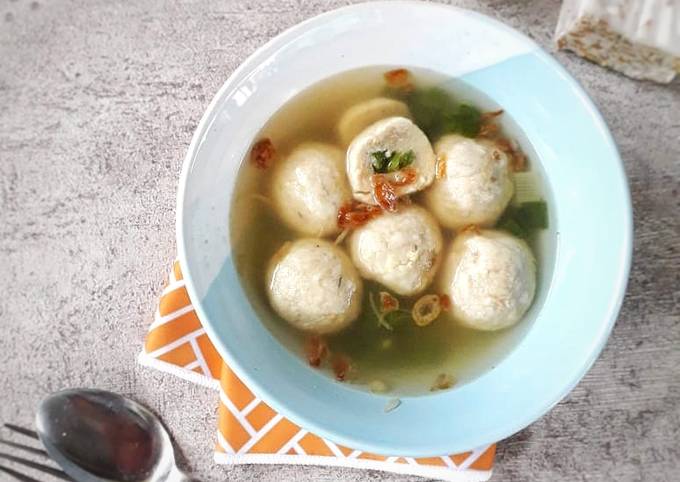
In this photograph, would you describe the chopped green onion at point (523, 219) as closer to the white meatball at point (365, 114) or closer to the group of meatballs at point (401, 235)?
the group of meatballs at point (401, 235)

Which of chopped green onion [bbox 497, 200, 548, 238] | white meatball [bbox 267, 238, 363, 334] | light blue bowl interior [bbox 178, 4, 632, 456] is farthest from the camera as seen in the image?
chopped green onion [bbox 497, 200, 548, 238]

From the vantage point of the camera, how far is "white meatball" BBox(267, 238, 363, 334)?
3.69ft

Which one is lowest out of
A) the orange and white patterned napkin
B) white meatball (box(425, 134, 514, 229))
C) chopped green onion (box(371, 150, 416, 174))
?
the orange and white patterned napkin

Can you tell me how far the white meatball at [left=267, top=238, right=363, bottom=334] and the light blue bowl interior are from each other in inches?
2.6

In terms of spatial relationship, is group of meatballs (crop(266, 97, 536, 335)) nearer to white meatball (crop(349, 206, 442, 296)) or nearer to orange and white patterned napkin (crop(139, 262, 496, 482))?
white meatball (crop(349, 206, 442, 296))

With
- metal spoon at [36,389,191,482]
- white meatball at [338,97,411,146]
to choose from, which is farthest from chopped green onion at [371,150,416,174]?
metal spoon at [36,389,191,482]

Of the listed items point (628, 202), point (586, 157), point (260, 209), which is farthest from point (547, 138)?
point (260, 209)

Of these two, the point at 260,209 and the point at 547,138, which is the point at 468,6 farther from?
the point at 260,209

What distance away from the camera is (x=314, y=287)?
1121mm

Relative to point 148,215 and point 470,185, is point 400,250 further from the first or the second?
point 148,215

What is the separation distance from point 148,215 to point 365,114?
1.70 ft

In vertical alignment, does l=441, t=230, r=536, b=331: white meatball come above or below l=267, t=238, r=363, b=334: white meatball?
below

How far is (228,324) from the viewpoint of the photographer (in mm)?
1070

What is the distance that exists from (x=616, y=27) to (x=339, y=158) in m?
0.62
